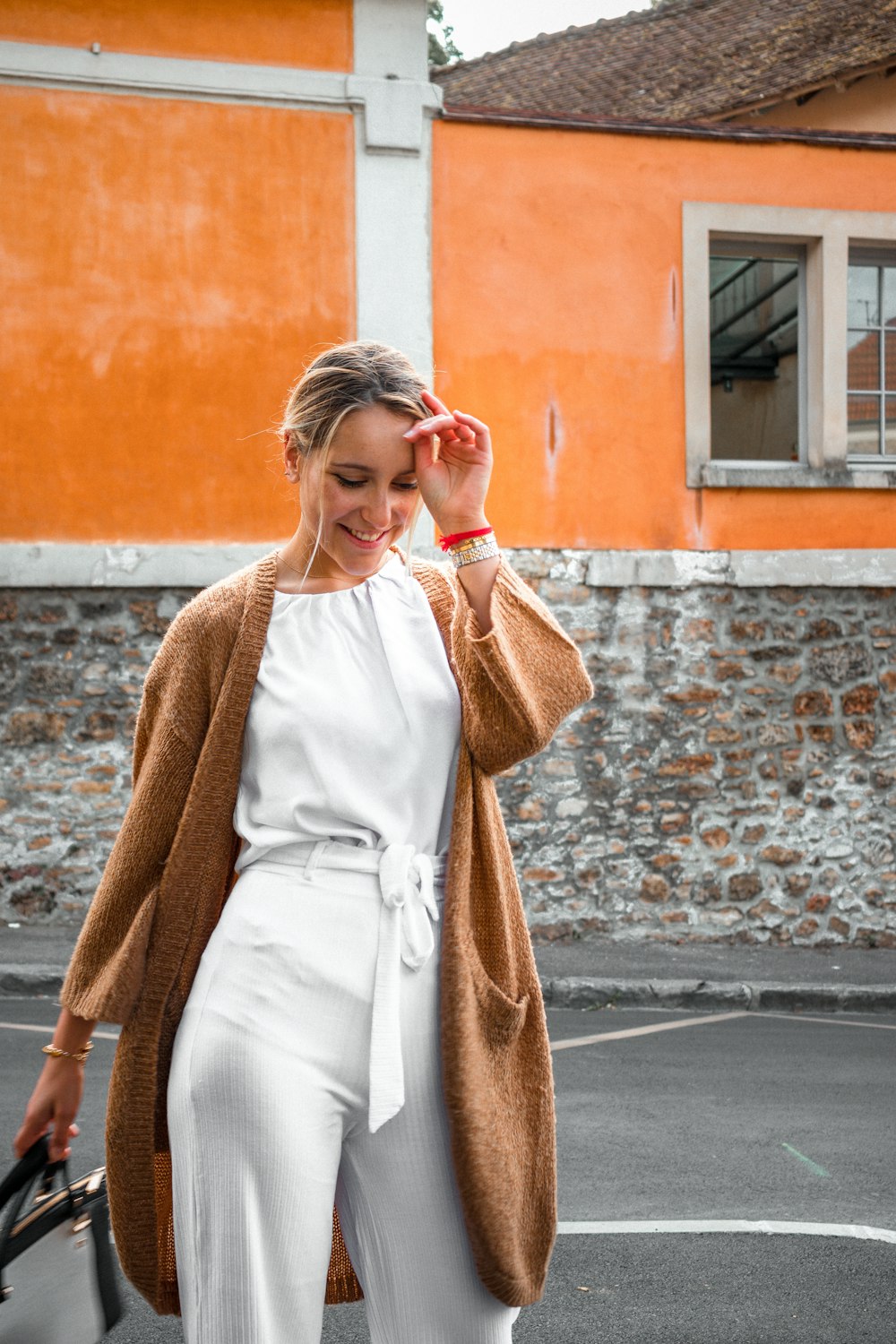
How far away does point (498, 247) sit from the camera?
383 inches

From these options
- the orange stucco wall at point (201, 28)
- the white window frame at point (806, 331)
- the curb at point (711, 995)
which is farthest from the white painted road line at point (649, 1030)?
the orange stucco wall at point (201, 28)

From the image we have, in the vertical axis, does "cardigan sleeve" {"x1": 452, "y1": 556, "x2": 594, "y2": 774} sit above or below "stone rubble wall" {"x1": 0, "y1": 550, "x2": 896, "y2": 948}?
above

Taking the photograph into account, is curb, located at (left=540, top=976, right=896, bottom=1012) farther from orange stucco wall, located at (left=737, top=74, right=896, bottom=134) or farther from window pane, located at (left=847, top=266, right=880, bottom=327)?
orange stucco wall, located at (left=737, top=74, right=896, bottom=134)

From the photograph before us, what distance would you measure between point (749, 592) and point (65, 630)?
484 cm

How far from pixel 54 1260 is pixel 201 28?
29.5 feet

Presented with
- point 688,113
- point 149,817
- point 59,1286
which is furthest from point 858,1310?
point 688,113

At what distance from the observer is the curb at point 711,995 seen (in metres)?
8.16

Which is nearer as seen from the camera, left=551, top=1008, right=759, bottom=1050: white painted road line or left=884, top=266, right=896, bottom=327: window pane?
left=551, top=1008, right=759, bottom=1050: white painted road line

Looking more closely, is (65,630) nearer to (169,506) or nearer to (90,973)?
(169,506)

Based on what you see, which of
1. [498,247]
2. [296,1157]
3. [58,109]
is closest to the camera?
[296,1157]

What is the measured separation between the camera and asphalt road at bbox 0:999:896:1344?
11.9 ft

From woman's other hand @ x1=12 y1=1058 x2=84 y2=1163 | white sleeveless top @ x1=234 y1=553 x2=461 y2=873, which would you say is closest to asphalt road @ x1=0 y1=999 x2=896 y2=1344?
woman's other hand @ x1=12 y1=1058 x2=84 y2=1163

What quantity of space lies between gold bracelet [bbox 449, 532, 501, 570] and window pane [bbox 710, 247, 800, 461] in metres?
9.42

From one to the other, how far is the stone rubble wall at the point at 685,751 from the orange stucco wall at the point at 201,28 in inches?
144
